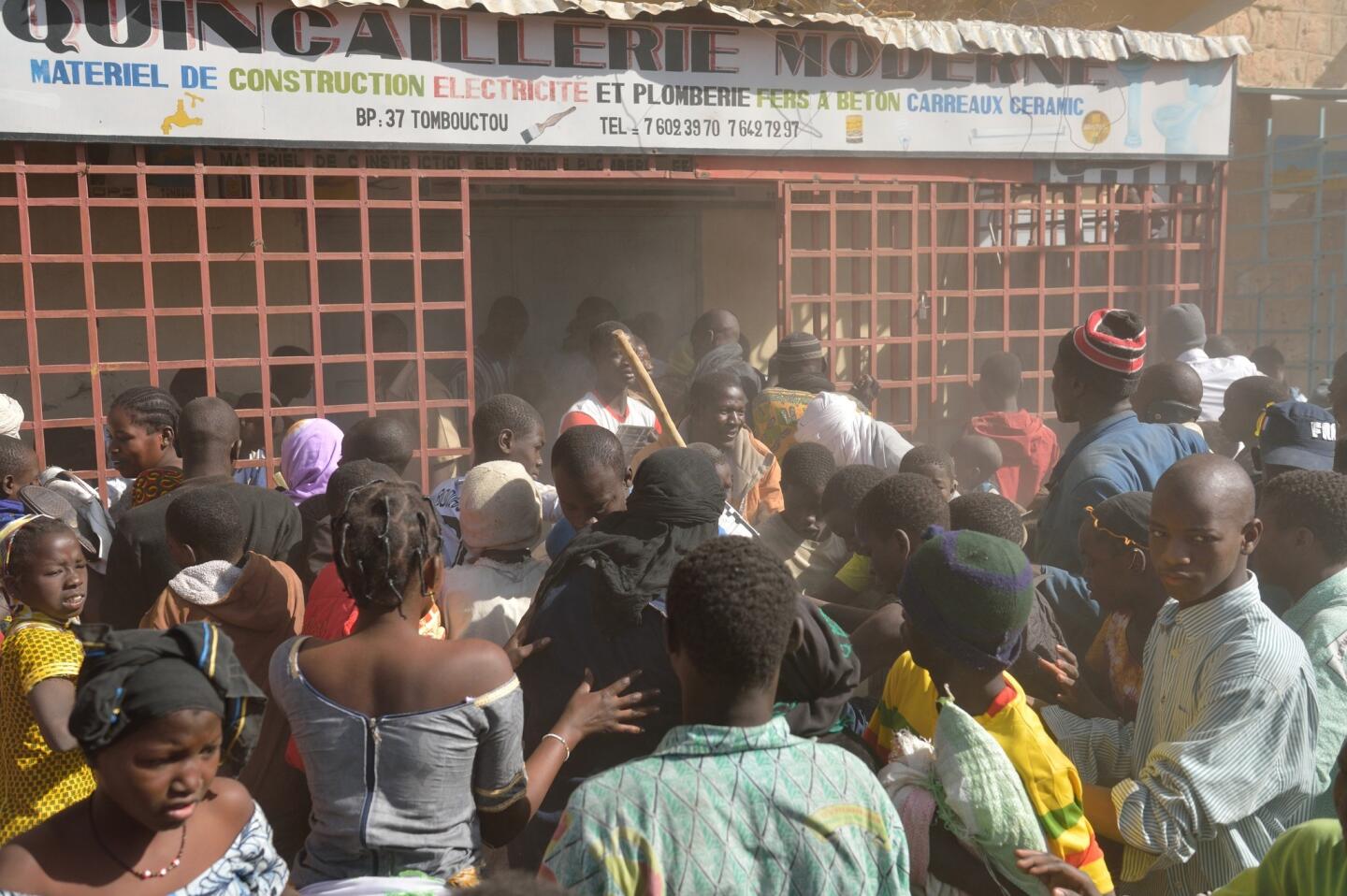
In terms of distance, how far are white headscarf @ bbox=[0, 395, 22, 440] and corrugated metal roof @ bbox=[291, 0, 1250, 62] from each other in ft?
7.75

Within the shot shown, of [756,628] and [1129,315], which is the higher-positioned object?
[1129,315]

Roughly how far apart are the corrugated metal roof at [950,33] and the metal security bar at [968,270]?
0.89 m

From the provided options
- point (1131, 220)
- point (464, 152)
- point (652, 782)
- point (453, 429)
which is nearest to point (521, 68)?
point (464, 152)

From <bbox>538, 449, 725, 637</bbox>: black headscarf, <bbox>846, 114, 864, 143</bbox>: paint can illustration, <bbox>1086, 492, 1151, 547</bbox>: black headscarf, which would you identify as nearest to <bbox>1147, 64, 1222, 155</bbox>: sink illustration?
<bbox>846, 114, 864, 143</bbox>: paint can illustration

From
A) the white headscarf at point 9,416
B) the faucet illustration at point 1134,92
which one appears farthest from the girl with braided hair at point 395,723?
the faucet illustration at point 1134,92

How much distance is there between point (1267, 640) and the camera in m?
2.58

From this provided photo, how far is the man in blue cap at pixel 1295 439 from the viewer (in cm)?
464

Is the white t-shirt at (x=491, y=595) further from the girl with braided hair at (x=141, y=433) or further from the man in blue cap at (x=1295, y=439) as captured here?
the man in blue cap at (x=1295, y=439)

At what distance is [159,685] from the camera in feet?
6.49

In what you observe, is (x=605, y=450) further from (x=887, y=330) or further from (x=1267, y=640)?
(x=887, y=330)

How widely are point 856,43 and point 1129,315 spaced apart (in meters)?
3.82

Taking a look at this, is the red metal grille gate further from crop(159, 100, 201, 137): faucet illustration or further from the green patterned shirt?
the green patterned shirt

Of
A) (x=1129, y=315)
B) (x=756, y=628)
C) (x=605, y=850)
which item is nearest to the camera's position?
(x=605, y=850)

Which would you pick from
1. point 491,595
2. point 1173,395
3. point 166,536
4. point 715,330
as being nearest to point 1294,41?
point 715,330
